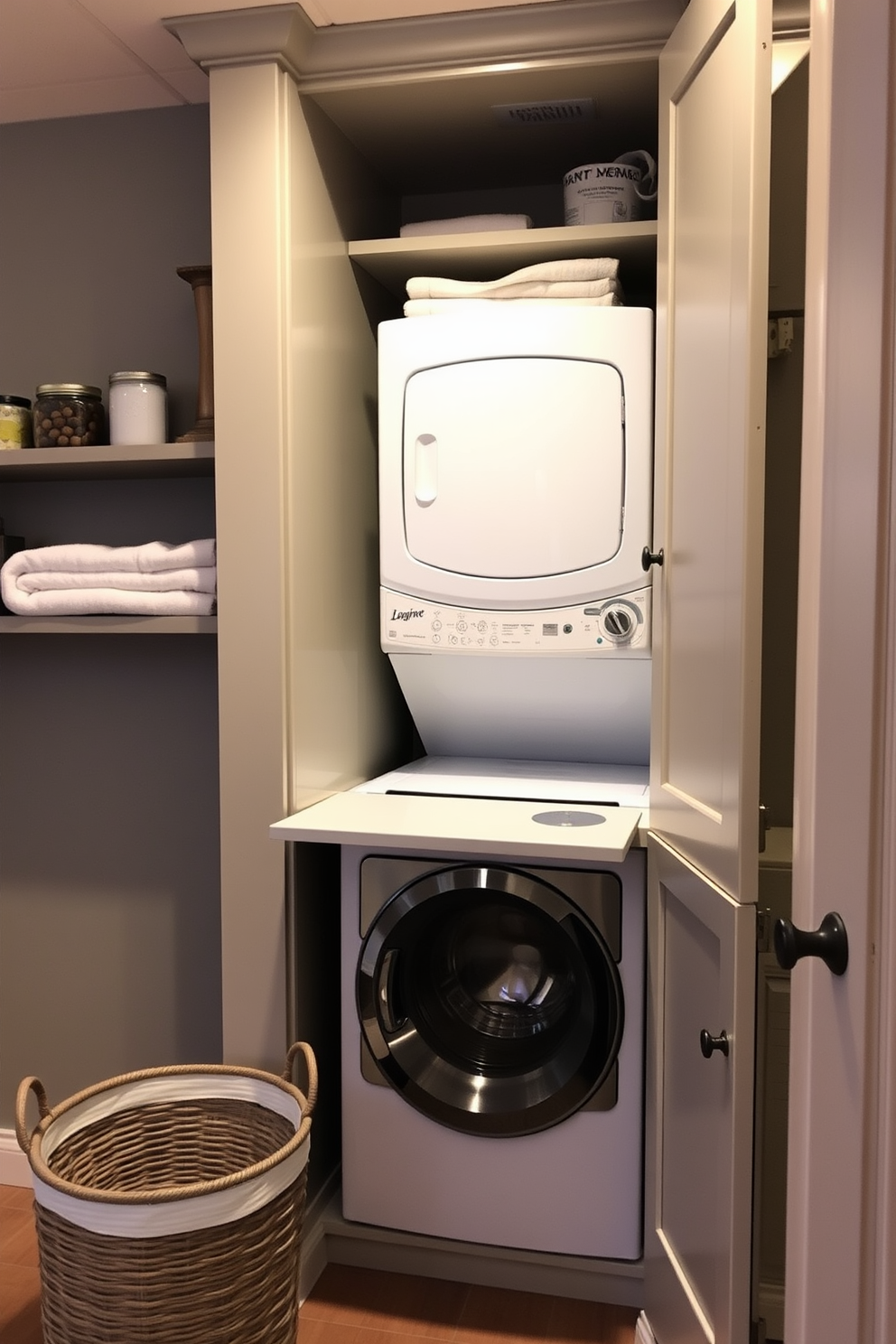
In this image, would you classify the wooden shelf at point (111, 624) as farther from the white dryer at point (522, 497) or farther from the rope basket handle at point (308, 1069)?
the rope basket handle at point (308, 1069)

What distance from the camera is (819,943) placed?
100cm

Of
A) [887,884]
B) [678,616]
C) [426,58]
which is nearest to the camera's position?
[887,884]

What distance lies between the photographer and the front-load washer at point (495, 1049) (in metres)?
1.96

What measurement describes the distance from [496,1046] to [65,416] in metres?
1.54

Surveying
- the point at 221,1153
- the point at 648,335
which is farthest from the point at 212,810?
the point at 648,335

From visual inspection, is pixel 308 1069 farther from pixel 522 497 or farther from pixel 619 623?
pixel 522 497

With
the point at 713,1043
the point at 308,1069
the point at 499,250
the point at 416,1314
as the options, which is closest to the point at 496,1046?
the point at 308,1069

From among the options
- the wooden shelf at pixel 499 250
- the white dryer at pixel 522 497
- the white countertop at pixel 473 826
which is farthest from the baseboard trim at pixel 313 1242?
the wooden shelf at pixel 499 250

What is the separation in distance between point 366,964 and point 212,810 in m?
0.61

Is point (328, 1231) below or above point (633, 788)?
below

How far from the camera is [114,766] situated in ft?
8.28

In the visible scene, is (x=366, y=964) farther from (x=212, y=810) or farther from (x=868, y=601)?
(x=868, y=601)

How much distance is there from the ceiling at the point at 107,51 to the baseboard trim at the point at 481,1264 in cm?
227

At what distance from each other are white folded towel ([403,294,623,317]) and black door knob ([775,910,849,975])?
149 centimetres
